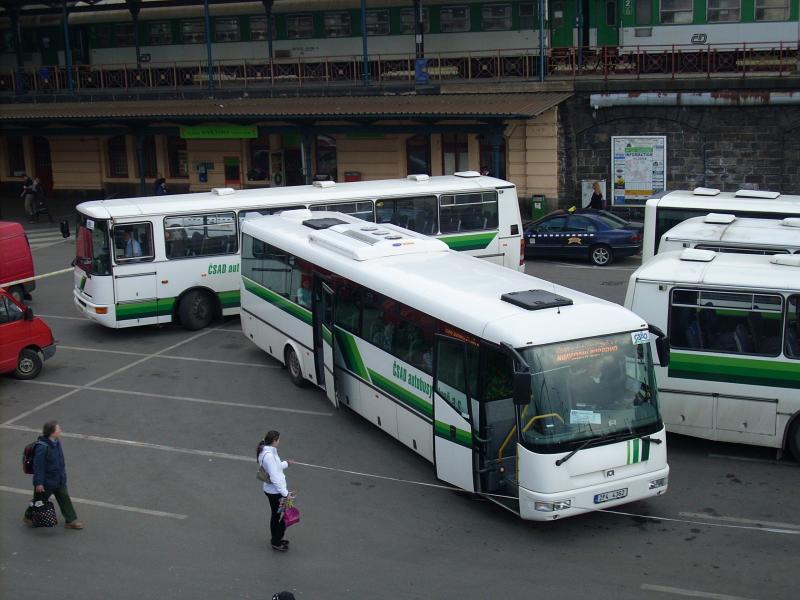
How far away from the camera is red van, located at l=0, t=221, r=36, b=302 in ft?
72.2

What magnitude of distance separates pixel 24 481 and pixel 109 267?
22.7 feet

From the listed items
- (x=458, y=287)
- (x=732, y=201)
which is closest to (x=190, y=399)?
(x=458, y=287)

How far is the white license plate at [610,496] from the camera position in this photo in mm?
10734

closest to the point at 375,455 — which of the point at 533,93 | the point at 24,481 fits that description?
the point at 24,481

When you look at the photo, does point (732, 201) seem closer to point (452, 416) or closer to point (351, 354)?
point (351, 354)

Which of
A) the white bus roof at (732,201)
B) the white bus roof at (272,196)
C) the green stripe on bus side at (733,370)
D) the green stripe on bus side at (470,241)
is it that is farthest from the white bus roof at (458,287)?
the white bus roof at (732,201)

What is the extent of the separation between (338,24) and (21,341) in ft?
79.1

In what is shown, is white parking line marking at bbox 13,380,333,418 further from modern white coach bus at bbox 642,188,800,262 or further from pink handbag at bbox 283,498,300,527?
modern white coach bus at bbox 642,188,800,262

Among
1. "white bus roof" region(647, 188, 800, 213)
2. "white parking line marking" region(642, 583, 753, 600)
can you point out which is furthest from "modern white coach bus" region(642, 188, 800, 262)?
"white parking line marking" region(642, 583, 753, 600)

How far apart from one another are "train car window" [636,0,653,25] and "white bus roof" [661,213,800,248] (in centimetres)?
1773

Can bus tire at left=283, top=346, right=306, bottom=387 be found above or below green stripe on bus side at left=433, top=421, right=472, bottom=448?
below

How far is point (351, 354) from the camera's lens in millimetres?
14383

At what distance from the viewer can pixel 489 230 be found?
22359 millimetres

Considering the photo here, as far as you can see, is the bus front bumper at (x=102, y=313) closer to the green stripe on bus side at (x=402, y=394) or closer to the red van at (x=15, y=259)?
the red van at (x=15, y=259)
